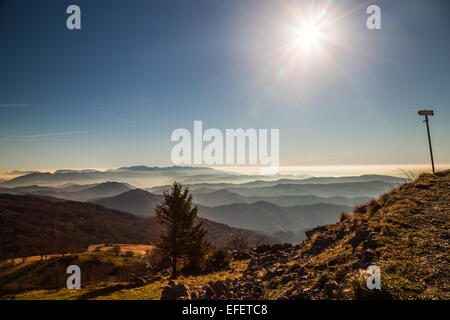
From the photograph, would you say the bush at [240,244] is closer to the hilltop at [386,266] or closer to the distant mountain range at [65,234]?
the hilltop at [386,266]

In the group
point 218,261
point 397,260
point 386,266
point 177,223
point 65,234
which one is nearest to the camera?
point 386,266

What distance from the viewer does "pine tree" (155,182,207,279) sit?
2130 centimetres

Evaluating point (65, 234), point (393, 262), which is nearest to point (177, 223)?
A: point (393, 262)

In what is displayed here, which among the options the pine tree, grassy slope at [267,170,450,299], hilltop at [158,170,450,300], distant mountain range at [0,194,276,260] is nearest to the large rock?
hilltop at [158,170,450,300]

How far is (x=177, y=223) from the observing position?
70.8 feet

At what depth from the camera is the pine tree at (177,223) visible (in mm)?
21297

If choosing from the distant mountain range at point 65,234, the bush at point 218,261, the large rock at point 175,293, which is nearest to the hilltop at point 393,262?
the large rock at point 175,293

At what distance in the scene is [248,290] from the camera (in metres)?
9.72

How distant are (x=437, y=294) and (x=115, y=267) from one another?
83941mm

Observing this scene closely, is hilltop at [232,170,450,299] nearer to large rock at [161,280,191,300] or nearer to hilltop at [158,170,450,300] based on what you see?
hilltop at [158,170,450,300]

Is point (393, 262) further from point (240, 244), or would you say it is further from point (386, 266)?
point (240, 244)

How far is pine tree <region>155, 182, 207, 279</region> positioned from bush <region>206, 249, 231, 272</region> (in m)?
1.72

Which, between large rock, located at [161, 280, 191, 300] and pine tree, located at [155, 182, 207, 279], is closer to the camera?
large rock, located at [161, 280, 191, 300]

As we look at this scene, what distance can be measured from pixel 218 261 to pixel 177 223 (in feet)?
19.3
